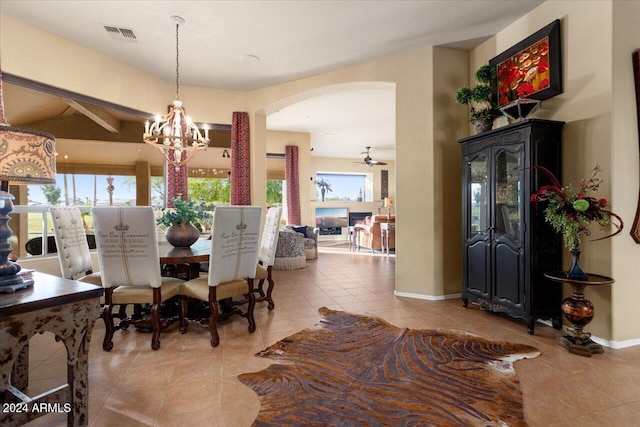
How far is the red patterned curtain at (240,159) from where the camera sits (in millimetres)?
5500

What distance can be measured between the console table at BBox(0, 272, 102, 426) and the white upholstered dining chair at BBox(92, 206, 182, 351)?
81 centimetres

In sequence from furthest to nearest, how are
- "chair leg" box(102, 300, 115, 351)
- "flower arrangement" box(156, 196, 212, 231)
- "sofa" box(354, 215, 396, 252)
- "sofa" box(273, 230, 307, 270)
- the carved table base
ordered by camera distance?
"sofa" box(354, 215, 396, 252)
"sofa" box(273, 230, 307, 270)
"flower arrangement" box(156, 196, 212, 231)
"chair leg" box(102, 300, 115, 351)
the carved table base

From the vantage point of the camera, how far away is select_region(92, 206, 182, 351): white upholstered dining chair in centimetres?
248

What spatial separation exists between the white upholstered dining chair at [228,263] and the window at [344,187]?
8792 millimetres

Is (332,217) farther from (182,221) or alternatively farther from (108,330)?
(108,330)

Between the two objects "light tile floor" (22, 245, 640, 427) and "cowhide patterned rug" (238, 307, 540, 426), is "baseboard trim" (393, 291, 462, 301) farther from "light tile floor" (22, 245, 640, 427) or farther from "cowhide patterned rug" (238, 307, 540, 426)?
"cowhide patterned rug" (238, 307, 540, 426)

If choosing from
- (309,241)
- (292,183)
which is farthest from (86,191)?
(292,183)

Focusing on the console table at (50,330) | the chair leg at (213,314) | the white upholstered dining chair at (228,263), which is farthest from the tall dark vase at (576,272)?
the console table at (50,330)

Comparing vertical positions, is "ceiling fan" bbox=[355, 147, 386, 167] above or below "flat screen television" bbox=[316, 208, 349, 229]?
above

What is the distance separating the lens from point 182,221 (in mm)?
3256

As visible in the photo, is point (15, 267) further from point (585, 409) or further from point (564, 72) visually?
point (564, 72)

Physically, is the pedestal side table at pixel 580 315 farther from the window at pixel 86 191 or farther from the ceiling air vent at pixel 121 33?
the window at pixel 86 191

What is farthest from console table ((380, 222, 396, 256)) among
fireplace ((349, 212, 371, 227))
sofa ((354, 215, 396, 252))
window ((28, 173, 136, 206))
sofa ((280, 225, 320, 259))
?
window ((28, 173, 136, 206))

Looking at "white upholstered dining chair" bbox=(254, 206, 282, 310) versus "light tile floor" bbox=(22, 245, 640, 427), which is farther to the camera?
"white upholstered dining chair" bbox=(254, 206, 282, 310)
